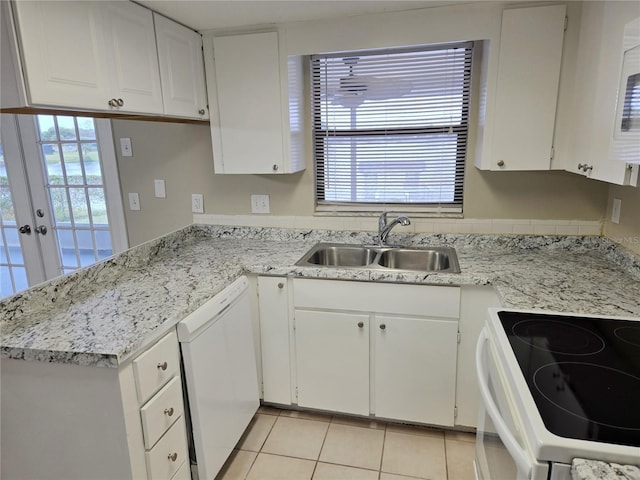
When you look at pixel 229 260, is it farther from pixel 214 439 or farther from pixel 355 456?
pixel 355 456

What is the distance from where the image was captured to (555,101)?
76.4 inches

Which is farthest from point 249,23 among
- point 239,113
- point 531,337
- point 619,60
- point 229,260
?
point 531,337

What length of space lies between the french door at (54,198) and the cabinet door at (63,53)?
136 centimetres

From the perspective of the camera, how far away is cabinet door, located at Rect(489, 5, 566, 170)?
6.21 feet

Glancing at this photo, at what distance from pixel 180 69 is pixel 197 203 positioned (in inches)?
35.4

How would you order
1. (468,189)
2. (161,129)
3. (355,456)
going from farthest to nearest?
(161,129)
(468,189)
(355,456)

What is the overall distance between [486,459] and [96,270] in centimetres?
175

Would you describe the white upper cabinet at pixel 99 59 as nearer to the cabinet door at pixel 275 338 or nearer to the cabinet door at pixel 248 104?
the cabinet door at pixel 248 104

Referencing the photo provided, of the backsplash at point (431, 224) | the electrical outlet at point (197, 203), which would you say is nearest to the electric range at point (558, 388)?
the backsplash at point (431, 224)

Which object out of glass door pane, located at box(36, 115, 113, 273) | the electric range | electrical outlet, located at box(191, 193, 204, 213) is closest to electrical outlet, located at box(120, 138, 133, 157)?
glass door pane, located at box(36, 115, 113, 273)

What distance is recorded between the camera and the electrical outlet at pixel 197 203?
2.74 metres

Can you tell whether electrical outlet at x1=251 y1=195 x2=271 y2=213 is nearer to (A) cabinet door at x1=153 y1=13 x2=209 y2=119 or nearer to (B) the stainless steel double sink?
(B) the stainless steel double sink

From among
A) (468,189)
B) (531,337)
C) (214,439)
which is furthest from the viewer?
(468,189)

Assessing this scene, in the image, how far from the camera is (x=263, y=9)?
197cm
